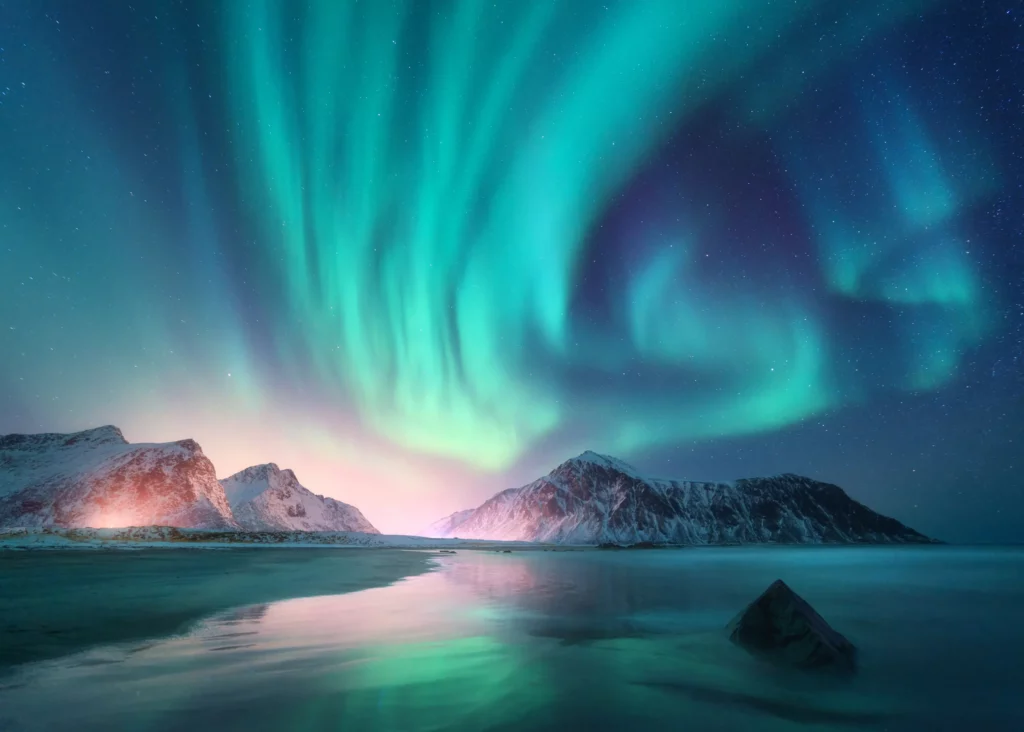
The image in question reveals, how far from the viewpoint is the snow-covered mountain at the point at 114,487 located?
5920 inches

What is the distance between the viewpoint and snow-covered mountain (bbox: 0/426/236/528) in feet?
493

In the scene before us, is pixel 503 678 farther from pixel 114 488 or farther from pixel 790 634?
pixel 114 488

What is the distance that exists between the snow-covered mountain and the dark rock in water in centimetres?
17995

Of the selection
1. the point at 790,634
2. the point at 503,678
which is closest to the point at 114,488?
the point at 503,678

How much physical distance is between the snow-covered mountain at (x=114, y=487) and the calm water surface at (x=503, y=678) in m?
172

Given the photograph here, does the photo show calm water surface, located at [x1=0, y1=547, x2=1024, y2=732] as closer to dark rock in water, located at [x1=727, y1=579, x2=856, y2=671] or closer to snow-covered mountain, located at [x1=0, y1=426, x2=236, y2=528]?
dark rock in water, located at [x1=727, y1=579, x2=856, y2=671]

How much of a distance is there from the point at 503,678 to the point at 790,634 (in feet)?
27.0

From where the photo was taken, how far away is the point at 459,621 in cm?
1883

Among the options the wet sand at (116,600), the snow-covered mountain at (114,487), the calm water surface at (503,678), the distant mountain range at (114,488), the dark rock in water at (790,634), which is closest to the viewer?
the calm water surface at (503,678)

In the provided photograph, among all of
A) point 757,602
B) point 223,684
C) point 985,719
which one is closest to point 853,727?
point 985,719

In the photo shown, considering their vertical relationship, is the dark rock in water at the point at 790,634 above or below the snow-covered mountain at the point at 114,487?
below

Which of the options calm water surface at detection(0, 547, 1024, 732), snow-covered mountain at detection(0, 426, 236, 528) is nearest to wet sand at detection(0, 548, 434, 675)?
calm water surface at detection(0, 547, 1024, 732)

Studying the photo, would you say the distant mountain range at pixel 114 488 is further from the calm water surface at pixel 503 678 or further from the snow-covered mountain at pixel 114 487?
the calm water surface at pixel 503 678

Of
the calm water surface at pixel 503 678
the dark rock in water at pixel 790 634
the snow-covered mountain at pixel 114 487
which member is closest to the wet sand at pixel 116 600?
the calm water surface at pixel 503 678
